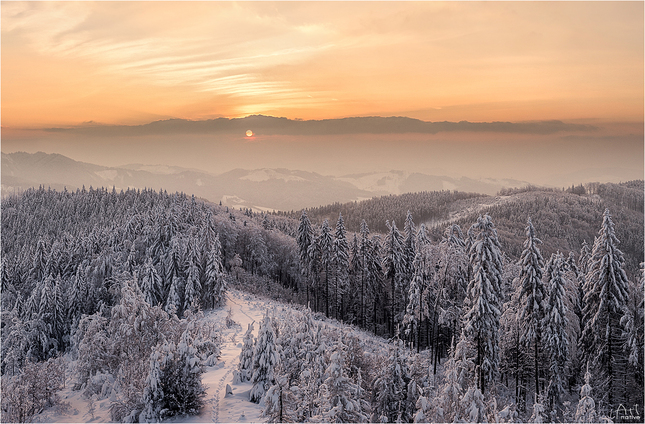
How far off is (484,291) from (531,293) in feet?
16.0

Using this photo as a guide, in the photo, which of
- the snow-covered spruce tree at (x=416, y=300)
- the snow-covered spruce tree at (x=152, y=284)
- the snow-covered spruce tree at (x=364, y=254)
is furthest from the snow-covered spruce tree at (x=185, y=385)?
the snow-covered spruce tree at (x=364, y=254)

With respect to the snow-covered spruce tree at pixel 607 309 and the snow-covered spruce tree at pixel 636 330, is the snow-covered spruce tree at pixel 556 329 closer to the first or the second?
the snow-covered spruce tree at pixel 607 309

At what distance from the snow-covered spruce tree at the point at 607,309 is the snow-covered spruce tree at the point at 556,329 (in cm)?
218

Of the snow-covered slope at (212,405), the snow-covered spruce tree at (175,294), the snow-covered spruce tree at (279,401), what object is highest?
the snow-covered spruce tree at (279,401)

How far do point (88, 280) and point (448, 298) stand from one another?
141ft

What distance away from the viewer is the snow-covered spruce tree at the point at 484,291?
25.1m

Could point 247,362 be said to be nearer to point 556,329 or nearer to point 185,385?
point 185,385

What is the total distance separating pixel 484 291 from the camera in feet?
84.0

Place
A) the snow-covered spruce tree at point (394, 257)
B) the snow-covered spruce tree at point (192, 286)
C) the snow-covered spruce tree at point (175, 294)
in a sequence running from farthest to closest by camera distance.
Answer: the snow-covered spruce tree at point (394, 257) < the snow-covered spruce tree at point (192, 286) < the snow-covered spruce tree at point (175, 294)

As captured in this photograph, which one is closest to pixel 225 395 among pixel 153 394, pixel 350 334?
pixel 153 394

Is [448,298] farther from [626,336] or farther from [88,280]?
[88,280]

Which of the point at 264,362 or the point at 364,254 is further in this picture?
the point at 364,254

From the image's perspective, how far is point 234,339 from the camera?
3012cm

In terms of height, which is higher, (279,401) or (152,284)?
(279,401)
